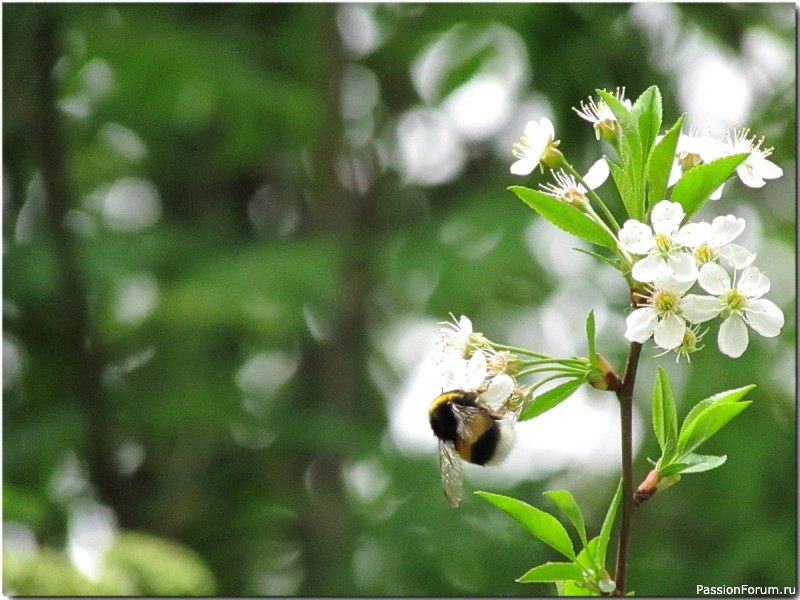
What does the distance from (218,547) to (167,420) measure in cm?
82

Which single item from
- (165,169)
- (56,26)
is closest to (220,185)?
(165,169)

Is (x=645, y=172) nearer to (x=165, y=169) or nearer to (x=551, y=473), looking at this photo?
(x=551, y=473)

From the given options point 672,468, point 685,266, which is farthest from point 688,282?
point 672,468

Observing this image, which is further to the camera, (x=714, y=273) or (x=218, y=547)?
(x=218, y=547)

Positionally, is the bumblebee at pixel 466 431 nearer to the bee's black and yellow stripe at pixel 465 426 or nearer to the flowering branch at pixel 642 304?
the bee's black and yellow stripe at pixel 465 426

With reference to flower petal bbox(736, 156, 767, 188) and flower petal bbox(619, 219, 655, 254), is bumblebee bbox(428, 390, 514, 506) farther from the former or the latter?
flower petal bbox(619, 219, 655, 254)

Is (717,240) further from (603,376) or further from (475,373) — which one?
(475,373)

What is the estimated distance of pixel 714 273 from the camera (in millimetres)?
1203

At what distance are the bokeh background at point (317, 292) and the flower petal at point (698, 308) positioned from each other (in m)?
2.28

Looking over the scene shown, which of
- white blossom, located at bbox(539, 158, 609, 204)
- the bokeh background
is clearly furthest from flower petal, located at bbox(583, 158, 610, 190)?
the bokeh background

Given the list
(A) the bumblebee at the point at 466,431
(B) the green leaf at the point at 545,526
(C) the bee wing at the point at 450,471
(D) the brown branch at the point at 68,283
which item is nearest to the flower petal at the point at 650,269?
(B) the green leaf at the point at 545,526

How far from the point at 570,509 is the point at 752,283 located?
1.13 feet

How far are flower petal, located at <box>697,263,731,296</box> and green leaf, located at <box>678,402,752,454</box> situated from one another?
0.14m

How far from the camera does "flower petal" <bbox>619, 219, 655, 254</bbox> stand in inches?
44.6
